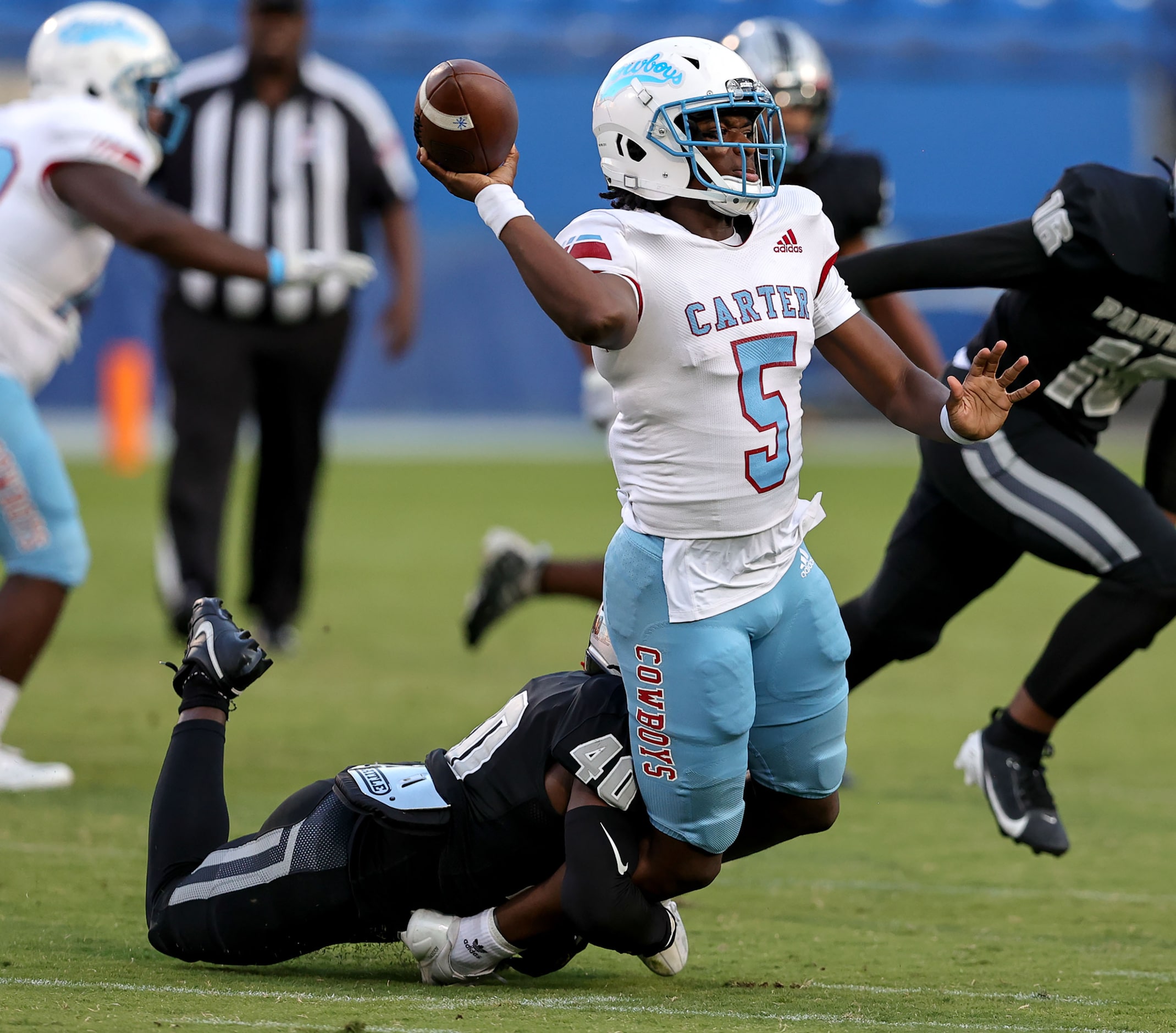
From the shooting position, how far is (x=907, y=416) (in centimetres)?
347

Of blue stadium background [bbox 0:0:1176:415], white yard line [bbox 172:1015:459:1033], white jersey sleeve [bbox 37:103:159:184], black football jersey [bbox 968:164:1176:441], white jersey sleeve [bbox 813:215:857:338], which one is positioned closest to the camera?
white yard line [bbox 172:1015:459:1033]

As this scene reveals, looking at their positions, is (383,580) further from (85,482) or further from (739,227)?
(739,227)

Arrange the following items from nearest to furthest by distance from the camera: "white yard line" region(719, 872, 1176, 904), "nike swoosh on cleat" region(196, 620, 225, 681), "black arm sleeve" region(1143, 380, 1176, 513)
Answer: "nike swoosh on cleat" region(196, 620, 225, 681) → "white yard line" region(719, 872, 1176, 904) → "black arm sleeve" region(1143, 380, 1176, 513)

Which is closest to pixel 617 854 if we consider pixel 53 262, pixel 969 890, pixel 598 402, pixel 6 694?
pixel 969 890

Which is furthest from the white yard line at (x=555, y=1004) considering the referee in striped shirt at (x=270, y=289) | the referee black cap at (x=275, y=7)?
the referee black cap at (x=275, y=7)

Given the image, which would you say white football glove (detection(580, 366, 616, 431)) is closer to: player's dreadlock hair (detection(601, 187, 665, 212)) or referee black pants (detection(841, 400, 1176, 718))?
referee black pants (detection(841, 400, 1176, 718))

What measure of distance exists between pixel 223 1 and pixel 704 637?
64.7 ft

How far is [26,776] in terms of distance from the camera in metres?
4.95

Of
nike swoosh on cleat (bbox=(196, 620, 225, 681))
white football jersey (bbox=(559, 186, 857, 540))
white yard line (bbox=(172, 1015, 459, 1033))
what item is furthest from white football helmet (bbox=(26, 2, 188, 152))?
white yard line (bbox=(172, 1015, 459, 1033))

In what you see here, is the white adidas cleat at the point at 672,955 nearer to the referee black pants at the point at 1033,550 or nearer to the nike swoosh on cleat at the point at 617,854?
the nike swoosh on cleat at the point at 617,854

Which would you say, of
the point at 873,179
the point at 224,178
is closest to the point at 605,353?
the point at 873,179

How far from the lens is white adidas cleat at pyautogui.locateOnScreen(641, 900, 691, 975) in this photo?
3.32m

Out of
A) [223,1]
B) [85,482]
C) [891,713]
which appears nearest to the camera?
[891,713]

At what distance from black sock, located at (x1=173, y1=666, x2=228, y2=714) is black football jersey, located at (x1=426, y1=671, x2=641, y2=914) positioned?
470 mm
